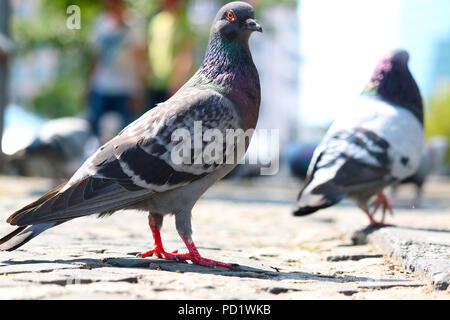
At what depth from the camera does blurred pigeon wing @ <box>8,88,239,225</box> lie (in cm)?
311

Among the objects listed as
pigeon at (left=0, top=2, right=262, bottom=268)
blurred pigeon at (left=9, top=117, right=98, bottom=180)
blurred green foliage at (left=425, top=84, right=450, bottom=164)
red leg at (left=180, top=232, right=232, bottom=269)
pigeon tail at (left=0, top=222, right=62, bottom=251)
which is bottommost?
blurred green foliage at (left=425, top=84, right=450, bottom=164)

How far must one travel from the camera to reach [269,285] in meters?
2.69

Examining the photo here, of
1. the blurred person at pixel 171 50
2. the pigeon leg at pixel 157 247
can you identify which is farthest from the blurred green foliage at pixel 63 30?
the pigeon leg at pixel 157 247

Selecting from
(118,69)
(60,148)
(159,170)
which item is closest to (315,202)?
(159,170)

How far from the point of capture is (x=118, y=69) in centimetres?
857

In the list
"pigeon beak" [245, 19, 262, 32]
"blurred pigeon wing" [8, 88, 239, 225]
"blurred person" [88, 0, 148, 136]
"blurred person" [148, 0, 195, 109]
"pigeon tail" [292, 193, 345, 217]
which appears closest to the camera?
"blurred pigeon wing" [8, 88, 239, 225]

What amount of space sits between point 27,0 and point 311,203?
64.9 meters

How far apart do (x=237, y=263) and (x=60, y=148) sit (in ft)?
18.8

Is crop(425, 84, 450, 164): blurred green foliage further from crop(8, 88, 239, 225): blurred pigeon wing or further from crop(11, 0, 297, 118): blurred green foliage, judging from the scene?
crop(8, 88, 239, 225): blurred pigeon wing

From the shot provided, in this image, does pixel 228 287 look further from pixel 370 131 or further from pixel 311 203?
pixel 370 131

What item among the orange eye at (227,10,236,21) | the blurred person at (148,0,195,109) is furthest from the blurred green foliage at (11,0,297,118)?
the orange eye at (227,10,236,21)

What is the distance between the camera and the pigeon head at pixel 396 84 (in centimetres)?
495

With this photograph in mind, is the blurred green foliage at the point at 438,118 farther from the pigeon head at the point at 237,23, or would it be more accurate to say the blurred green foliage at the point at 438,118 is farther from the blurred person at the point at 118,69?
the pigeon head at the point at 237,23

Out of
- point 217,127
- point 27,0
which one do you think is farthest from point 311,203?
point 27,0
